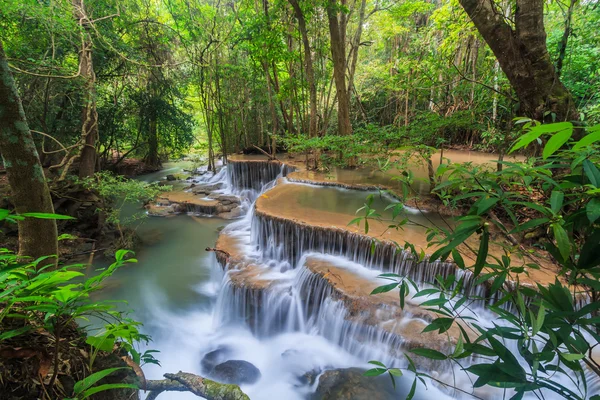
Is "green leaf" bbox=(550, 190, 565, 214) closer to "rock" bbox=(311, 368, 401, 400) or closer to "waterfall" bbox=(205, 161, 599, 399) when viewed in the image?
"waterfall" bbox=(205, 161, 599, 399)

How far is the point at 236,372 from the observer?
396 cm

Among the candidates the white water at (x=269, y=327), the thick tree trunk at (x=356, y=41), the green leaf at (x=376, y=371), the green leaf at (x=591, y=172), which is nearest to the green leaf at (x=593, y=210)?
the green leaf at (x=591, y=172)

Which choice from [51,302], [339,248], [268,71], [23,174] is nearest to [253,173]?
[268,71]

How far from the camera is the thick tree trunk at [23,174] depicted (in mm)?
1752

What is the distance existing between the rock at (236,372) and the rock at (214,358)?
127 millimetres

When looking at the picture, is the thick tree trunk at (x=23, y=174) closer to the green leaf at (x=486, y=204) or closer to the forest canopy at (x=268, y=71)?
the forest canopy at (x=268, y=71)

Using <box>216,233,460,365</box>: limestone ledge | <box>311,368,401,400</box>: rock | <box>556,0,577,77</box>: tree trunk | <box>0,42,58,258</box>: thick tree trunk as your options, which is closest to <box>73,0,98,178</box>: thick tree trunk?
<box>216,233,460,365</box>: limestone ledge

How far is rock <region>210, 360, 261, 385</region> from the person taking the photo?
3871 millimetres

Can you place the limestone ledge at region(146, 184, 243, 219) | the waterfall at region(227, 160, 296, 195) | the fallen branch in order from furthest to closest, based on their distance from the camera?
the waterfall at region(227, 160, 296, 195), the limestone ledge at region(146, 184, 243, 219), the fallen branch

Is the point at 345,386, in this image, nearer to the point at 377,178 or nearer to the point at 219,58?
the point at 377,178

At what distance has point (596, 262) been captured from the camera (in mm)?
758

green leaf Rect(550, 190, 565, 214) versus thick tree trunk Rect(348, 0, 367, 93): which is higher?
thick tree trunk Rect(348, 0, 367, 93)

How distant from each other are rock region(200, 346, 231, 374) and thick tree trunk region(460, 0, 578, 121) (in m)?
5.47

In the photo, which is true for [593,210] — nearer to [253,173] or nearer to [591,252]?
[591,252]
